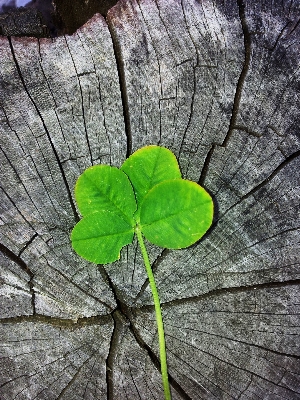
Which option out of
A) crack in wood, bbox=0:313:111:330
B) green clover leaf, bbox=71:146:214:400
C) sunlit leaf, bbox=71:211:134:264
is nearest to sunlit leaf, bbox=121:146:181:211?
green clover leaf, bbox=71:146:214:400

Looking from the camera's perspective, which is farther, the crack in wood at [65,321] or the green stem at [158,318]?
the crack in wood at [65,321]

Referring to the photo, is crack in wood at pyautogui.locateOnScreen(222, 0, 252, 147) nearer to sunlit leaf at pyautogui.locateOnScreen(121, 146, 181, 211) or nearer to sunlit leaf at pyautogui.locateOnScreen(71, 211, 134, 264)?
sunlit leaf at pyautogui.locateOnScreen(121, 146, 181, 211)

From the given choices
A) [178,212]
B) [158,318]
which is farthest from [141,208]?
[158,318]

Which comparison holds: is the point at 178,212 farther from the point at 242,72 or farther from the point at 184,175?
the point at 242,72

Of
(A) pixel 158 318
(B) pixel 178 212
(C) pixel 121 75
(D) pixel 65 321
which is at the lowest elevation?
(A) pixel 158 318

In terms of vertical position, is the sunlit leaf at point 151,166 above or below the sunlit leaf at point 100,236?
above

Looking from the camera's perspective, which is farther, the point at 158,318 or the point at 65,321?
the point at 65,321

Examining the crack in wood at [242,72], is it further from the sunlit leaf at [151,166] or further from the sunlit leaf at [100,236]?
the sunlit leaf at [100,236]

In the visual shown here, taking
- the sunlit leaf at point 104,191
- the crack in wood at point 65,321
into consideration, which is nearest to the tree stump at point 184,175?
the crack in wood at point 65,321
